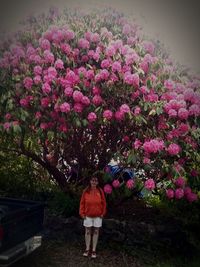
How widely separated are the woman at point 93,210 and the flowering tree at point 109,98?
328 mm


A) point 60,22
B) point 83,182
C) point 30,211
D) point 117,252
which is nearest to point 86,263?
point 117,252

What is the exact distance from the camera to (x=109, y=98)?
7184mm

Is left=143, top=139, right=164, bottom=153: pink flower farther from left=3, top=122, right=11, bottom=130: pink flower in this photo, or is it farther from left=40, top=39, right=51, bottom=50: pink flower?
left=40, top=39, right=51, bottom=50: pink flower

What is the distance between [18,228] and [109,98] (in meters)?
2.62

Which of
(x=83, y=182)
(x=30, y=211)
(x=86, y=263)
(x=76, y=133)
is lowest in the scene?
(x=86, y=263)

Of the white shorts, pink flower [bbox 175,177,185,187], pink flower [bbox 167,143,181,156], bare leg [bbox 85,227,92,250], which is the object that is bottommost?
bare leg [bbox 85,227,92,250]

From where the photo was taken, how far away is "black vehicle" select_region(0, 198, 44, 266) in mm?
5395

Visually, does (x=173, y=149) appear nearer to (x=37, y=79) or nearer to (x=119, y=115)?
(x=119, y=115)

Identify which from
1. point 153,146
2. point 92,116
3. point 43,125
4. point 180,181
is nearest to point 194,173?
point 180,181

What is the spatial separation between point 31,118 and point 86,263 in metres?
2.48

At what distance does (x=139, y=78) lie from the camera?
715cm

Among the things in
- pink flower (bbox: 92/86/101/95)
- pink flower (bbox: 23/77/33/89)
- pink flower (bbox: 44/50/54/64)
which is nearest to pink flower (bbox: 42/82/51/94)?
pink flower (bbox: 23/77/33/89)

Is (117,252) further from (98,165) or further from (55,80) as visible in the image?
(55,80)

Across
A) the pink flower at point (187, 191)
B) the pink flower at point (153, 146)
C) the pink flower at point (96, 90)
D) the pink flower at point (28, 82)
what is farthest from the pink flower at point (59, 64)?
the pink flower at point (187, 191)
